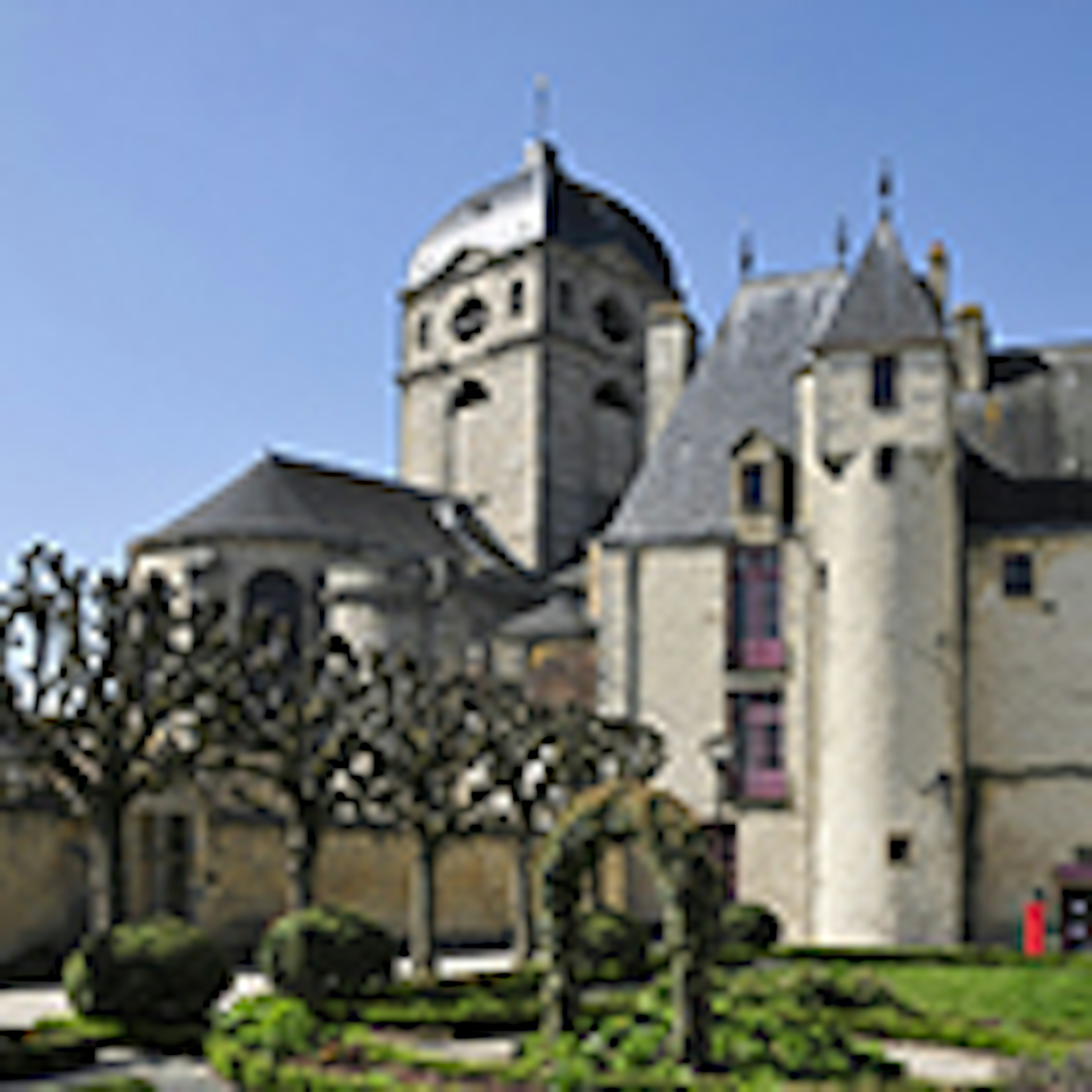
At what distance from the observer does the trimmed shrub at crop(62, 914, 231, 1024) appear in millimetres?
15172

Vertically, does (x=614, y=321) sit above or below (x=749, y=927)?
above

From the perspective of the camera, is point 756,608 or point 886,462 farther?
point 756,608

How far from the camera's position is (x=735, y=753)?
2834 cm

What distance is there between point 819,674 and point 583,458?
17153 mm

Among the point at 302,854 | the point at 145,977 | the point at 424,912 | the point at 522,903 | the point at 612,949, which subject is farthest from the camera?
the point at 522,903

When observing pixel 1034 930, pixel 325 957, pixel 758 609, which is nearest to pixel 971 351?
pixel 758 609

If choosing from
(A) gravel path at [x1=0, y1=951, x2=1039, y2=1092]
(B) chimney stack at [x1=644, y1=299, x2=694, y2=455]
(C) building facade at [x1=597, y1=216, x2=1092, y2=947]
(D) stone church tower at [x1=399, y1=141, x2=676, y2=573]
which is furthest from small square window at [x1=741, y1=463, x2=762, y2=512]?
(A) gravel path at [x1=0, y1=951, x2=1039, y2=1092]

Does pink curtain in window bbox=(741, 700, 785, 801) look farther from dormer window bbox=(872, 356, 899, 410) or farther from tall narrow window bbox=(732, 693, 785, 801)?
dormer window bbox=(872, 356, 899, 410)

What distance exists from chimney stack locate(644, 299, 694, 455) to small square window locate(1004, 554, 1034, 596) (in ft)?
28.2

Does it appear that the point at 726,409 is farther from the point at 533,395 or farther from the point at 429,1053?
the point at 429,1053

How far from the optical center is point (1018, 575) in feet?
91.2

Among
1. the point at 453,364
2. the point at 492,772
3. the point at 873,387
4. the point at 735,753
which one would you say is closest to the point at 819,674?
the point at 735,753

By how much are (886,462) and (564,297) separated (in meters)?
18.5

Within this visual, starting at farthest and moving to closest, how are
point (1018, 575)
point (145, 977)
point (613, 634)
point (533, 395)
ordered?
point (533, 395) → point (613, 634) → point (1018, 575) → point (145, 977)
